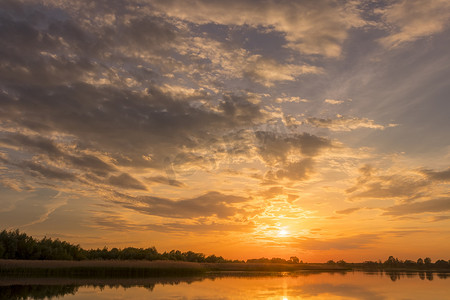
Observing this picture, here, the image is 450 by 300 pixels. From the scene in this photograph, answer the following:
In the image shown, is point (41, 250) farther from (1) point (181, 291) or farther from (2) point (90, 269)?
(1) point (181, 291)

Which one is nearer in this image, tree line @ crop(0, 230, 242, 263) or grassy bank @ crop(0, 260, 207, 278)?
grassy bank @ crop(0, 260, 207, 278)

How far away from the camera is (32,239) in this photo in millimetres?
54656

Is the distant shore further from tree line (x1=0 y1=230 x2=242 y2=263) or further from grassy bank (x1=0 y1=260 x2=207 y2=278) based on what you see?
tree line (x1=0 y1=230 x2=242 y2=263)

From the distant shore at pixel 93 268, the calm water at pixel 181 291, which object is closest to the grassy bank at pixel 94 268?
the distant shore at pixel 93 268

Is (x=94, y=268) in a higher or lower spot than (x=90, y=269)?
higher

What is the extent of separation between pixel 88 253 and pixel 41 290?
48.4m

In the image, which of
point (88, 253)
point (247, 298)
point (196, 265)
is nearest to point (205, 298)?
point (247, 298)

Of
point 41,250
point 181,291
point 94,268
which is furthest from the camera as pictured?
point 41,250

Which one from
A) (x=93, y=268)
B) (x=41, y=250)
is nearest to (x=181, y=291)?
(x=93, y=268)

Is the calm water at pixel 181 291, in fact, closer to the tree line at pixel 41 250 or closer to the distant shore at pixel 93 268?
the distant shore at pixel 93 268

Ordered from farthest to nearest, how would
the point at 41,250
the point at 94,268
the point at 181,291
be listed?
the point at 41,250 → the point at 94,268 → the point at 181,291

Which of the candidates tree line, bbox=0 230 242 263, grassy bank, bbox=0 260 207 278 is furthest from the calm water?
tree line, bbox=0 230 242 263

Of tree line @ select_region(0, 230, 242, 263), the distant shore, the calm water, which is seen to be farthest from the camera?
tree line @ select_region(0, 230, 242, 263)

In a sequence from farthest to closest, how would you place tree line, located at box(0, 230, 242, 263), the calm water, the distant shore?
1. tree line, located at box(0, 230, 242, 263)
2. the distant shore
3. the calm water
